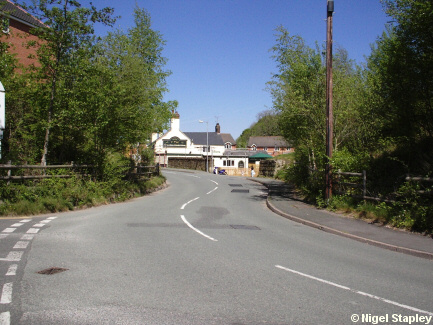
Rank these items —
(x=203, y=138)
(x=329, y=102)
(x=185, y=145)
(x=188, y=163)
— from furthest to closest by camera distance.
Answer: (x=203, y=138) < (x=185, y=145) < (x=188, y=163) < (x=329, y=102)

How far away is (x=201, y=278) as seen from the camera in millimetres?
6184

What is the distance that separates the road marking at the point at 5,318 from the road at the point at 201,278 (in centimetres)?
2

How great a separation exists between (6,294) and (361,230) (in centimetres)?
949

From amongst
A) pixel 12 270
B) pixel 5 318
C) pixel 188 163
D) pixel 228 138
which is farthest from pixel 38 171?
pixel 228 138

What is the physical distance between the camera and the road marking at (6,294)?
4.94 m

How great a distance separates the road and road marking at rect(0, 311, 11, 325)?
22 mm

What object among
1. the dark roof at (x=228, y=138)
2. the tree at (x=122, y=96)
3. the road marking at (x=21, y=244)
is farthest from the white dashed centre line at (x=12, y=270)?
the dark roof at (x=228, y=138)

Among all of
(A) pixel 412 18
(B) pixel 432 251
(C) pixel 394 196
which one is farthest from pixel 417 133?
(B) pixel 432 251

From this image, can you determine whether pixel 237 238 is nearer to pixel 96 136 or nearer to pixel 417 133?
pixel 417 133

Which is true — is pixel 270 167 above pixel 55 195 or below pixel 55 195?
above

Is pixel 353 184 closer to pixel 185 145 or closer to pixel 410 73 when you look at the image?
pixel 410 73

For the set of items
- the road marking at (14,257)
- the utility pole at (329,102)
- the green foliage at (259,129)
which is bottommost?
the road marking at (14,257)

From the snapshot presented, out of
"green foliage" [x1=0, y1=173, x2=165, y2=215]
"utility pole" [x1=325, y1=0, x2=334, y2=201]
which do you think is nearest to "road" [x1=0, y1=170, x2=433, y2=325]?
"green foliage" [x1=0, y1=173, x2=165, y2=215]

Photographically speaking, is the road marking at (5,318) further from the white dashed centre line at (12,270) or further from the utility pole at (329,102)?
the utility pole at (329,102)
